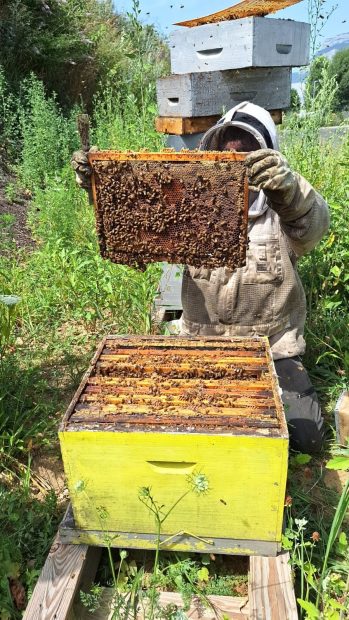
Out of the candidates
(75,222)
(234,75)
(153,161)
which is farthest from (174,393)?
(75,222)

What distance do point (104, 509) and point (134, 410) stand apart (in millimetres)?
359

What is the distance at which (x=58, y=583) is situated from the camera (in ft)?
6.17

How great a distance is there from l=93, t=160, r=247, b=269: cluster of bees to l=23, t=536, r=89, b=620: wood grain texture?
1298mm

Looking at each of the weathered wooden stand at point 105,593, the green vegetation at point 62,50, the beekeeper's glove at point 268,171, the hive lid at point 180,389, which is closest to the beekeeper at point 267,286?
the beekeeper's glove at point 268,171

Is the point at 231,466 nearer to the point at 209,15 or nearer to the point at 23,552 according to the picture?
the point at 23,552

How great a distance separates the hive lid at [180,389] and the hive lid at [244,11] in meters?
3.00

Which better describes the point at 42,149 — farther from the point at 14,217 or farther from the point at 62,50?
the point at 62,50

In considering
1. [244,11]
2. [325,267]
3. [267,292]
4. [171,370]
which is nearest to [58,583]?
[171,370]

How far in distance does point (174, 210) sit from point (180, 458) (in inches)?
43.1

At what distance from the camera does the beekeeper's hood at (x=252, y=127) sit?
8.65 feet

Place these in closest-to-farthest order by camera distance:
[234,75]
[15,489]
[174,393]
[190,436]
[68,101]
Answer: [190,436] → [174,393] → [15,489] → [234,75] → [68,101]

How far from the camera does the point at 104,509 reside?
181 centimetres

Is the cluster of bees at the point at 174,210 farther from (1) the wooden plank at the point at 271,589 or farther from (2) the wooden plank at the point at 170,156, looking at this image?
(1) the wooden plank at the point at 271,589

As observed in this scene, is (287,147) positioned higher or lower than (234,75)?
lower
